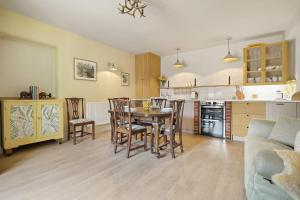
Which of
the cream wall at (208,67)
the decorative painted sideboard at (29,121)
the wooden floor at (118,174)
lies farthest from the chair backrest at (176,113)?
the cream wall at (208,67)

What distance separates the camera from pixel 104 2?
262 cm

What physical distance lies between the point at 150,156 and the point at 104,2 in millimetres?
2584

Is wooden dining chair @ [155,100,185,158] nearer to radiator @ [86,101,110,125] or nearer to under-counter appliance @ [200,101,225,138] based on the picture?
under-counter appliance @ [200,101,225,138]

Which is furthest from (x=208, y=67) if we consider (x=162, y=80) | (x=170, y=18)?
(x=170, y=18)

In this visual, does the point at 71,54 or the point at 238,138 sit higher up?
the point at 71,54

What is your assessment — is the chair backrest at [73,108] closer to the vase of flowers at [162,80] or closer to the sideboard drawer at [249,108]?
the vase of flowers at [162,80]

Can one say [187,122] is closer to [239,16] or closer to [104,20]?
[239,16]

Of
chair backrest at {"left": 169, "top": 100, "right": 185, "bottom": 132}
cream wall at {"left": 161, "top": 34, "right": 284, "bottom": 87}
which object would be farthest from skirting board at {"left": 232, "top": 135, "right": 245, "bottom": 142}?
chair backrest at {"left": 169, "top": 100, "right": 185, "bottom": 132}

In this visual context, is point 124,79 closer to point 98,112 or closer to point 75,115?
point 98,112

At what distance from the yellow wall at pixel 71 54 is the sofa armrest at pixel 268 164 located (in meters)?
3.76

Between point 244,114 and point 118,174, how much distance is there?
3062mm

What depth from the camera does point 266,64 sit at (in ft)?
13.3

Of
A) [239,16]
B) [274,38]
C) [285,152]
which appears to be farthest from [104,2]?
[274,38]

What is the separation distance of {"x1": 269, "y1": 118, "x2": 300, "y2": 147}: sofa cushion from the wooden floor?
639mm
